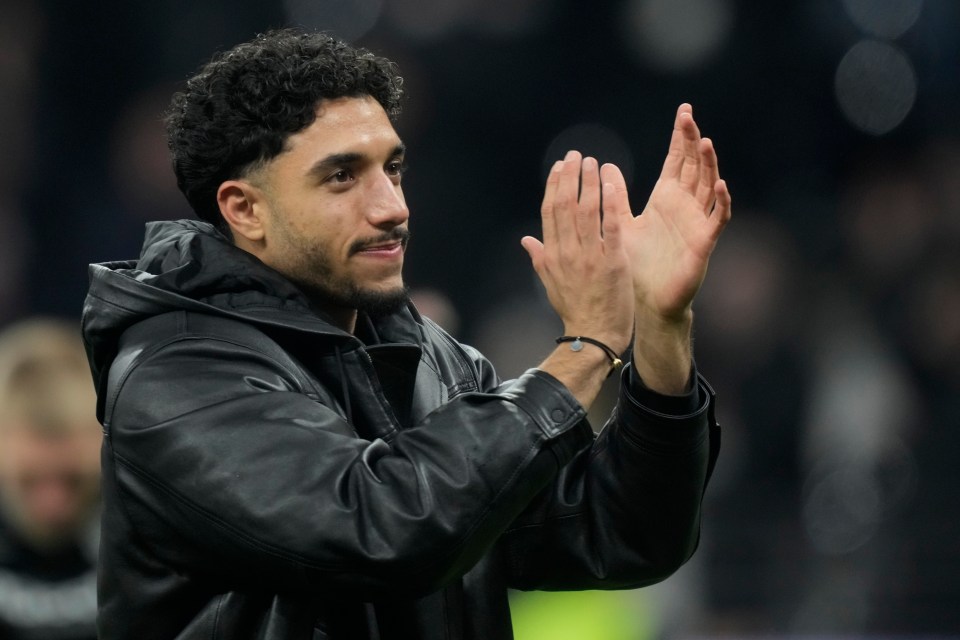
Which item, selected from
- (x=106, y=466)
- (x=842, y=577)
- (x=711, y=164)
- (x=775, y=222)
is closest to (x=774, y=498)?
(x=842, y=577)

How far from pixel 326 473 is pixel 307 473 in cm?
3

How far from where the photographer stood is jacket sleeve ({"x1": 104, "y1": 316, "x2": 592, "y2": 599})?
2176 mm

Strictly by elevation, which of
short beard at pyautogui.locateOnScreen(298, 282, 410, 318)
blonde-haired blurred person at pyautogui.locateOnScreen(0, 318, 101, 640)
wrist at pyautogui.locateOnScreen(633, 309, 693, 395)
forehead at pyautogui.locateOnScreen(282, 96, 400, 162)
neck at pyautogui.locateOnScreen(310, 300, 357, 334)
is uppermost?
forehead at pyautogui.locateOnScreen(282, 96, 400, 162)

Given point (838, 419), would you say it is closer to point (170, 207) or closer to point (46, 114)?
point (170, 207)

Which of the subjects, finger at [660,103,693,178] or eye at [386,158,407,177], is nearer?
finger at [660,103,693,178]

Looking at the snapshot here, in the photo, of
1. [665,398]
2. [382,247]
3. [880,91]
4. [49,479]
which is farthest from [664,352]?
[880,91]

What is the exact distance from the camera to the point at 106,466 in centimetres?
250

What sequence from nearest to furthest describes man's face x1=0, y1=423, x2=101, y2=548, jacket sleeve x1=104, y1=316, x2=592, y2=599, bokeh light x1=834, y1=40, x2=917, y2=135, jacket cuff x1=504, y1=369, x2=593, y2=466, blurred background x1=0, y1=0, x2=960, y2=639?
jacket sleeve x1=104, y1=316, x2=592, y2=599 < jacket cuff x1=504, y1=369, x2=593, y2=466 < man's face x1=0, y1=423, x2=101, y2=548 < blurred background x1=0, y1=0, x2=960, y2=639 < bokeh light x1=834, y1=40, x2=917, y2=135

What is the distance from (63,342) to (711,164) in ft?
7.24

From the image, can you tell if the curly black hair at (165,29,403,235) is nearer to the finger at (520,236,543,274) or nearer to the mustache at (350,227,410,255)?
the mustache at (350,227,410,255)

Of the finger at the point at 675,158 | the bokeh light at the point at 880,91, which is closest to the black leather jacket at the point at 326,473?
the finger at the point at 675,158

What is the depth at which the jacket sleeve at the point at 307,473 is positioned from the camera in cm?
218

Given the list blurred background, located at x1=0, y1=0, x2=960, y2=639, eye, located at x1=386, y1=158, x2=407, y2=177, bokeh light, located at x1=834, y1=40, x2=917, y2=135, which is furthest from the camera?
bokeh light, located at x1=834, y1=40, x2=917, y2=135

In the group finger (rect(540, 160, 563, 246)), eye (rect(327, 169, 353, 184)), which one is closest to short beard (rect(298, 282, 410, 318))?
eye (rect(327, 169, 353, 184))
